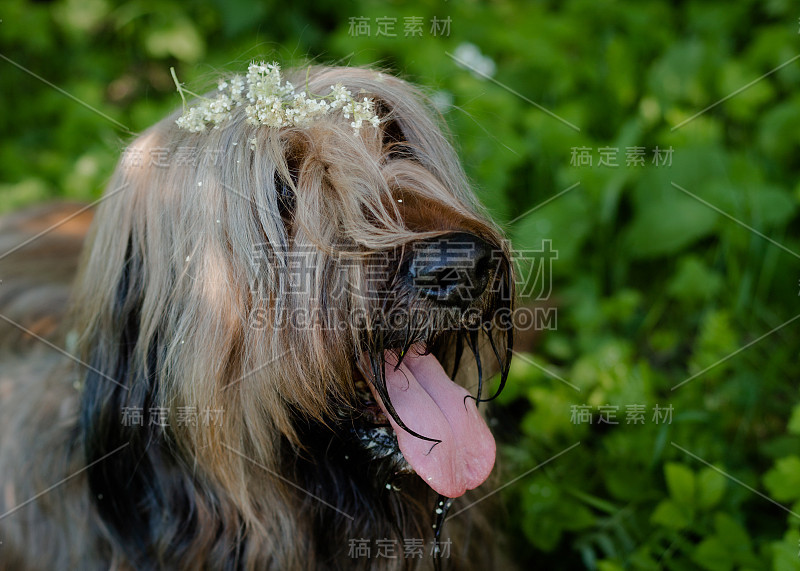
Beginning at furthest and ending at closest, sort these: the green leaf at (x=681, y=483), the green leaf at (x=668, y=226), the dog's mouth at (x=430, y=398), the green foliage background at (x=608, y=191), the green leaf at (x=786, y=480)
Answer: the green leaf at (x=668, y=226), the green foliage background at (x=608, y=191), the green leaf at (x=681, y=483), the green leaf at (x=786, y=480), the dog's mouth at (x=430, y=398)

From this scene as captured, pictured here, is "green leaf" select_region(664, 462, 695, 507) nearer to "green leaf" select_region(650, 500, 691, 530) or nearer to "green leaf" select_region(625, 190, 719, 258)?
"green leaf" select_region(650, 500, 691, 530)

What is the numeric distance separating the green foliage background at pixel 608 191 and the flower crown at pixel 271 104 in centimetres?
35

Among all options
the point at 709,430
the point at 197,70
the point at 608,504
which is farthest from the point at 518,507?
the point at 197,70

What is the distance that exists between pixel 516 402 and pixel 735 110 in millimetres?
2151

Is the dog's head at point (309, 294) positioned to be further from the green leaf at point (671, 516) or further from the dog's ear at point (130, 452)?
the green leaf at point (671, 516)

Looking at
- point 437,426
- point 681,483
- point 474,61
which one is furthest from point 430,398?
point 474,61

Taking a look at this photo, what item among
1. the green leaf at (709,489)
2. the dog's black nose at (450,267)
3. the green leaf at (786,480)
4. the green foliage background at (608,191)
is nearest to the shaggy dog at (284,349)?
the dog's black nose at (450,267)

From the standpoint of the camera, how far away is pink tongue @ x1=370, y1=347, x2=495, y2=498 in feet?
6.50

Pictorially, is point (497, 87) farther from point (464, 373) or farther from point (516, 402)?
point (464, 373)

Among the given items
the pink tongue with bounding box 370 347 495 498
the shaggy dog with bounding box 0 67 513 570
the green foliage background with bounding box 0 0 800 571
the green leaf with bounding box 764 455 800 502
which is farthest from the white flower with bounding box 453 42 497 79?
the pink tongue with bounding box 370 347 495 498

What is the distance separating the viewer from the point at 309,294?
1888 millimetres

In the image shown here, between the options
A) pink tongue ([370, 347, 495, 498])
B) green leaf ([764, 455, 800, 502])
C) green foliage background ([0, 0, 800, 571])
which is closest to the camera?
pink tongue ([370, 347, 495, 498])

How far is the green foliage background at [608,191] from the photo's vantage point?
2.84 meters

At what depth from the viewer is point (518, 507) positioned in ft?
9.47
